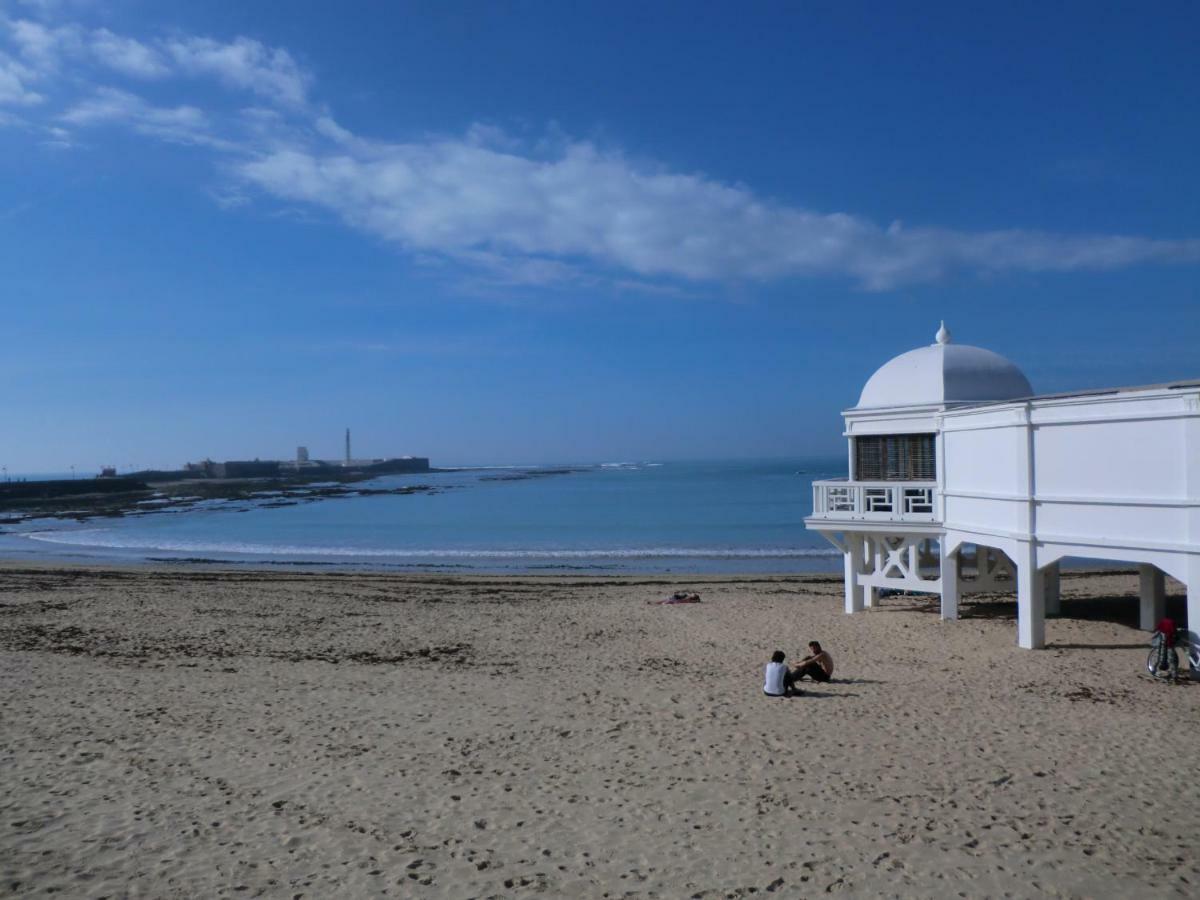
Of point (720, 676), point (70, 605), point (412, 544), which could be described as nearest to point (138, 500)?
point (412, 544)

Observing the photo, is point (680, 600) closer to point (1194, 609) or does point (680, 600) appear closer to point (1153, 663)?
point (1153, 663)

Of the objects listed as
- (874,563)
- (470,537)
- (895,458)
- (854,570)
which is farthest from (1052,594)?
(470,537)

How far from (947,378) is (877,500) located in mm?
2661

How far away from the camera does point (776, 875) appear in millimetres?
5918

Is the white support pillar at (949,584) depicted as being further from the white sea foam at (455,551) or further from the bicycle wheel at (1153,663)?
the white sea foam at (455,551)

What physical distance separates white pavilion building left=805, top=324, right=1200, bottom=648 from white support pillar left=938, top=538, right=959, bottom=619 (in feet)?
0.07

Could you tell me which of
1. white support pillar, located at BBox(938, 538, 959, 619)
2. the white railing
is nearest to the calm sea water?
the white railing

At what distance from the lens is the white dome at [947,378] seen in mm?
15164

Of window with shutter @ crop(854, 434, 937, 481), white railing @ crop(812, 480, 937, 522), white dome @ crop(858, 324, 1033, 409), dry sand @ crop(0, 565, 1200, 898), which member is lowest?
dry sand @ crop(0, 565, 1200, 898)

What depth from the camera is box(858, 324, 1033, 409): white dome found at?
597 inches

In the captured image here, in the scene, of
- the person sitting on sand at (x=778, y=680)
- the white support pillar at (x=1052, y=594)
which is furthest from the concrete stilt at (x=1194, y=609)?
the white support pillar at (x=1052, y=594)

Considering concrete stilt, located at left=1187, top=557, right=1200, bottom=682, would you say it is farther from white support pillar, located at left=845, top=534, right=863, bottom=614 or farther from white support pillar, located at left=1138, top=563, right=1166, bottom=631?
white support pillar, located at left=845, top=534, right=863, bottom=614

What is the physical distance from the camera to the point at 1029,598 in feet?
41.0

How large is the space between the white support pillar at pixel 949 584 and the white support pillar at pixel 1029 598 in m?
2.13
